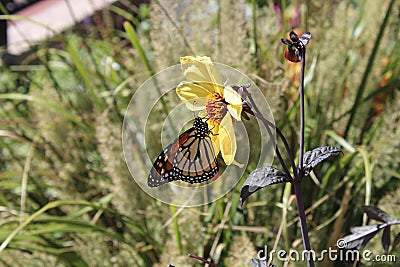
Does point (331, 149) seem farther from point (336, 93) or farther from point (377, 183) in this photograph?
point (336, 93)

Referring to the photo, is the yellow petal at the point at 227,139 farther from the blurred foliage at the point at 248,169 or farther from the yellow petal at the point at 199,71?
the blurred foliage at the point at 248,169

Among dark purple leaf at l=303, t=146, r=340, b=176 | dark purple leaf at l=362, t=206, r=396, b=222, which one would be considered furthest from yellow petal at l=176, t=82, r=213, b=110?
dark purple leaf at l=362, t=206, r=396, b=222

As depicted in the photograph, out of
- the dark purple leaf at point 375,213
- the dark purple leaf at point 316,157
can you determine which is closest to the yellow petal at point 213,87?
the dark purple leaf at point 316,157

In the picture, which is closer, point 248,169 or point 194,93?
point 194,93

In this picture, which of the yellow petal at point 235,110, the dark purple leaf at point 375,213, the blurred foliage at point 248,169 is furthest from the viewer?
the blurred foliage at point 248,169

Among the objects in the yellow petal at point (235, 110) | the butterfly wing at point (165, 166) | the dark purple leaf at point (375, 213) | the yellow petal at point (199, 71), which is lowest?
the dark purple leaf at point (375, 213)

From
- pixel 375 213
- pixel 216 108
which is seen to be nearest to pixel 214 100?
pixel 216 108

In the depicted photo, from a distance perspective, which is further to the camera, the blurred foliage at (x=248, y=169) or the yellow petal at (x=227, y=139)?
the blurred foliage at (x=248, y=169)

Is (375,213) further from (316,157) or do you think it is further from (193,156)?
(193,156)

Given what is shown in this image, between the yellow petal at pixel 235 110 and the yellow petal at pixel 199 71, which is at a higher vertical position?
the yellow petal at pixel 199 71
